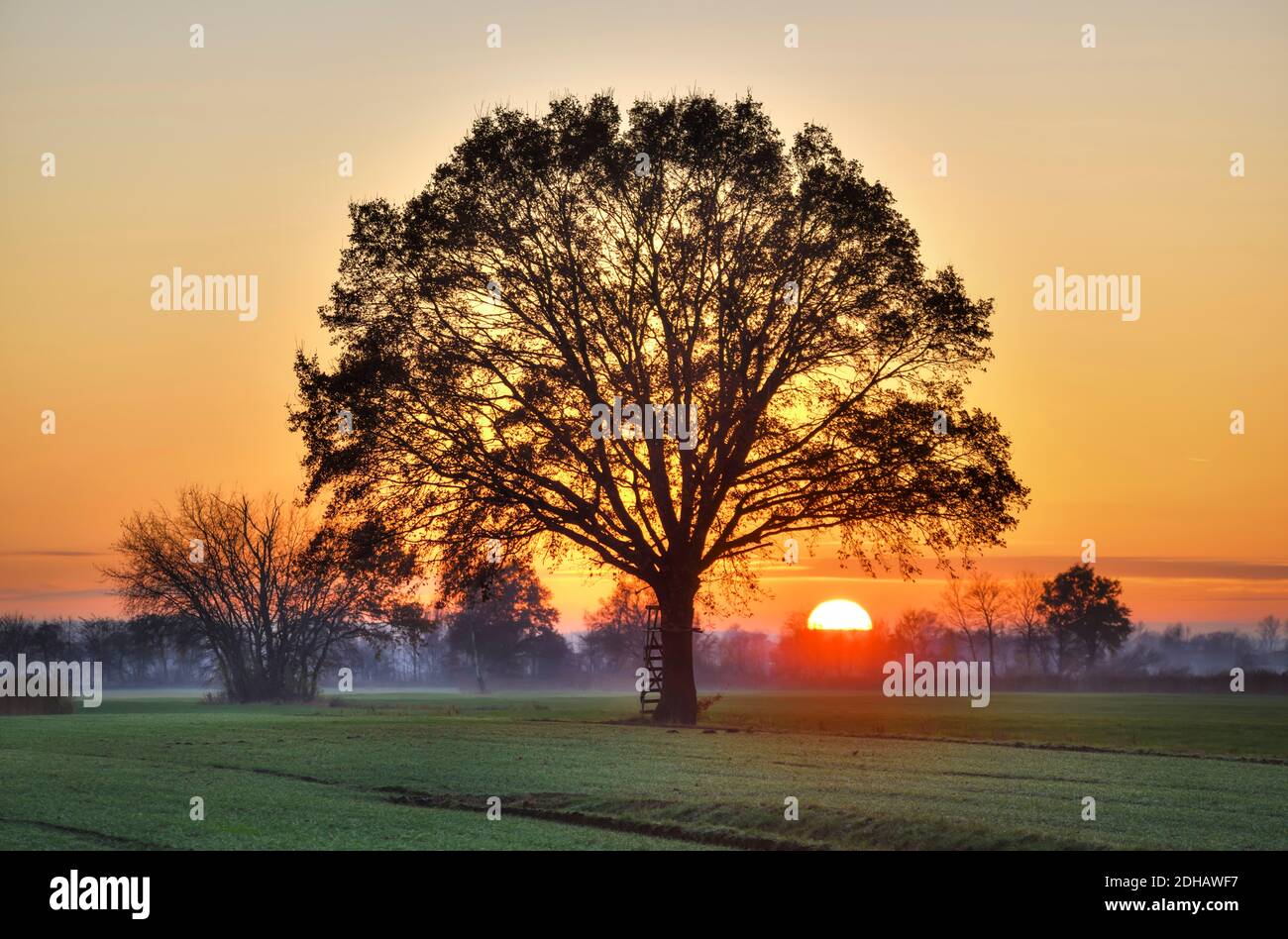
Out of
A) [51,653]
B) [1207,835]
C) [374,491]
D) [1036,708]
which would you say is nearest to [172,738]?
[374,491]

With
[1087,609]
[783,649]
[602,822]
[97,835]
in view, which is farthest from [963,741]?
[783,649]

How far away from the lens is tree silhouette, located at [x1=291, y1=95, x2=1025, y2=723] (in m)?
39.9

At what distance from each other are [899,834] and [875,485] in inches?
907

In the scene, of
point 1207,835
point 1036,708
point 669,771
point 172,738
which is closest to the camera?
point 1207,835

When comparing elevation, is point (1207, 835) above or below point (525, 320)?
below

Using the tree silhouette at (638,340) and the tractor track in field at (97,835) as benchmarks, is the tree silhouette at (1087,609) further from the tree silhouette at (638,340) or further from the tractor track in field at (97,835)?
the tractor track in field at (97,835)

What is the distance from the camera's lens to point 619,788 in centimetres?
2283

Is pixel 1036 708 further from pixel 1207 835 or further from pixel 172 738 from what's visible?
pixel 1207 835

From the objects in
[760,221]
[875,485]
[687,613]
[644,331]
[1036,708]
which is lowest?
[1036,708]

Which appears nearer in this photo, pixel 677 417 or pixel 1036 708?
pixel 677 417

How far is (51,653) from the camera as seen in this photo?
286 ft

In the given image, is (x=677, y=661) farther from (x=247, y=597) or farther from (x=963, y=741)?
(x=247, y=597)

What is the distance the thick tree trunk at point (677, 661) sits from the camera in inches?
1679
